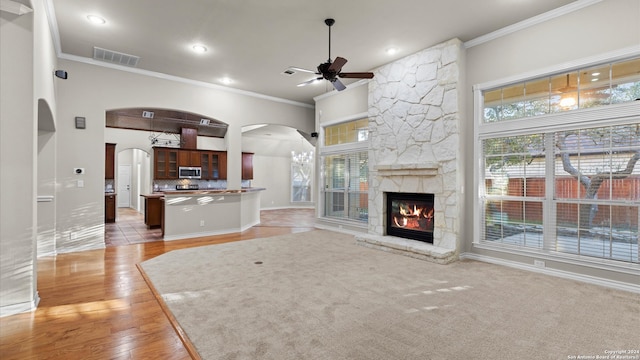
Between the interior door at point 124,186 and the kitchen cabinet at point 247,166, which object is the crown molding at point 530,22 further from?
the interior door at point 124,186

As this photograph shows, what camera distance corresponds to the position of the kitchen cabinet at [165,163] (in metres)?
9.48

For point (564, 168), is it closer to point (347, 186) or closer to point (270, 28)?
point (347, 186)

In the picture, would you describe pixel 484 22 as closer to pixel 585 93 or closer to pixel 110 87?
pixel 585 93

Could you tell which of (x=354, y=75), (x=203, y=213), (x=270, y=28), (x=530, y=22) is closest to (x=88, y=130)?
(x=203, y=213)

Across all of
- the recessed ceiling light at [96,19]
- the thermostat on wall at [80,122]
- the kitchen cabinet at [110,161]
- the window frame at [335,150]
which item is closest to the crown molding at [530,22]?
the window frame at [335,150]

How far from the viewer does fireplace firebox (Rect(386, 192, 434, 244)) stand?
16.5 feet

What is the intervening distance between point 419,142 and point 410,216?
1.35 m

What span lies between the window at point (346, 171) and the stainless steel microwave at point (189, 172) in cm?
499

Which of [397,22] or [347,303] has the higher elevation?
[397,22]

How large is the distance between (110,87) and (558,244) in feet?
25.5

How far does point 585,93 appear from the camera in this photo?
3662mm

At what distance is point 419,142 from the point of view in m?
5.03

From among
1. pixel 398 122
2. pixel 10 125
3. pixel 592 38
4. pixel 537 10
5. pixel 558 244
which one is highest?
pixel 537 10

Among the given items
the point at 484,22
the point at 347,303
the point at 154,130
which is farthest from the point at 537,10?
the point at 154,130
